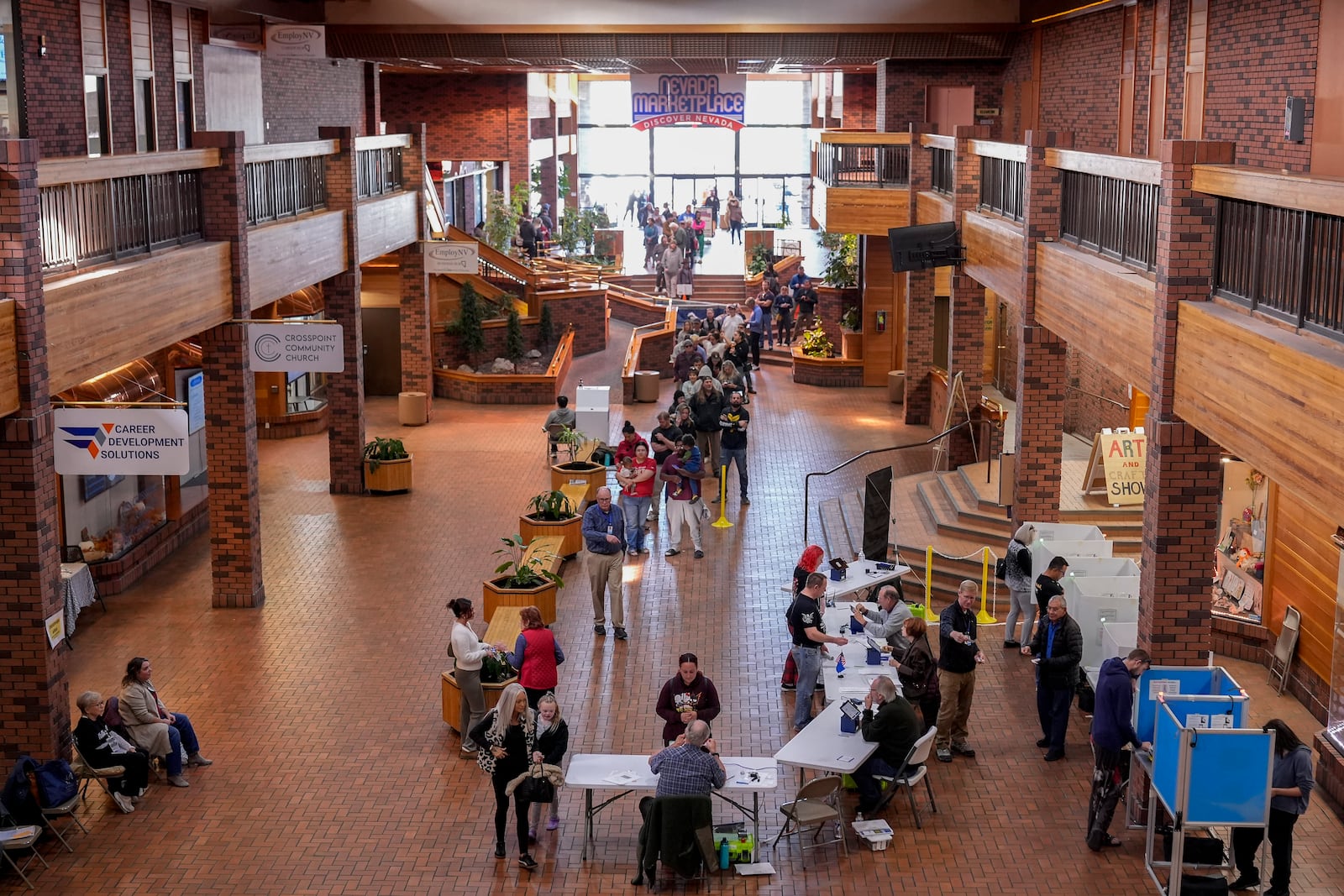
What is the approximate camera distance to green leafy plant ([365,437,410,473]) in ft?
71.6

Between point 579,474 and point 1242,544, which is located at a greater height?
point 1242,544

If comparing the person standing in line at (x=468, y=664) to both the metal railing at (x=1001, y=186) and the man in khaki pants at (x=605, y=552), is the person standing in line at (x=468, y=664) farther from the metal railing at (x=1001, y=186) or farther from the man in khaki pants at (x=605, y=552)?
the metal railing at (x=1001, y=186)

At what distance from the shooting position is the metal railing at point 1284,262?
349 inches

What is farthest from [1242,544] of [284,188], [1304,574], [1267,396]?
[284,188]

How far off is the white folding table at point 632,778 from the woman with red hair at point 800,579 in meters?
2.72

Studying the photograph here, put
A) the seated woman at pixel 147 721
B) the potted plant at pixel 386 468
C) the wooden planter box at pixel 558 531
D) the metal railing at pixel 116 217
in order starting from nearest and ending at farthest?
the seated woman at pixel 147 721
the metal railing at pixel 116 217
the wooden planter box at pixel 558 531
the potted plant at pixel 386 468

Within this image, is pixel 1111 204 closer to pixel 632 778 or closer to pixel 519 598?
pixel 519 598

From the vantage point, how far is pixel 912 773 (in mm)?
11219

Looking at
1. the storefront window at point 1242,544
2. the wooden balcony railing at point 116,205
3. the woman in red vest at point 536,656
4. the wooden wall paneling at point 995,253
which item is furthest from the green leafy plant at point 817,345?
the woman in red vest at point 536,656

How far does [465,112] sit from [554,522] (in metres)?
23.2

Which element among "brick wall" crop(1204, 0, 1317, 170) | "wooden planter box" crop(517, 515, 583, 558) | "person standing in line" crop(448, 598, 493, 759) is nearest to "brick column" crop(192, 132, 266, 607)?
"wooden planter box" crop(517, 515, 583, 558)

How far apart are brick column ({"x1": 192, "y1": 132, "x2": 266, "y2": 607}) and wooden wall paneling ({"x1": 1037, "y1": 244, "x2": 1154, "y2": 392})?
28.2 ft

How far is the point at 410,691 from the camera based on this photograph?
1402cm

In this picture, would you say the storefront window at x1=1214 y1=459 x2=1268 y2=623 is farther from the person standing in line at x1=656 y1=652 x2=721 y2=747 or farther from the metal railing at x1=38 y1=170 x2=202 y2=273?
the metal railing at x1=38 y1=170 x2=202 y2=273
